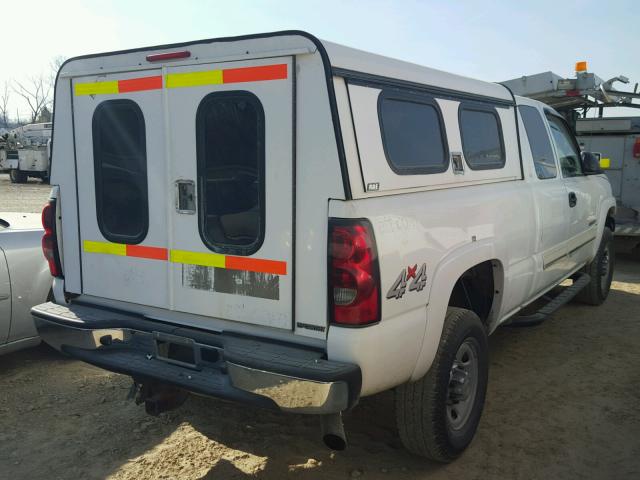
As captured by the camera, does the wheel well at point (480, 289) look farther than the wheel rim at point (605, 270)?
No

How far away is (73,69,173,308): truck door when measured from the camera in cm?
301

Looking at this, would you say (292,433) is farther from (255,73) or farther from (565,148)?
(565,148)

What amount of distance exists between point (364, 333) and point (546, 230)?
8.08ft

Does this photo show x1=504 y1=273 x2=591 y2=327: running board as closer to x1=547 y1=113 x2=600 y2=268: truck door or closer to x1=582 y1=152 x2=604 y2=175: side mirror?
x1=547 y1=113 x2=600 y2=268: truck door

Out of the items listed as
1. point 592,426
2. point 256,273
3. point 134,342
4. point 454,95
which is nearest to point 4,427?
point 134,342

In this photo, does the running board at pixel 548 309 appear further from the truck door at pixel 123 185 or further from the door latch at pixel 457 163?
the truck door at pixel 123 185

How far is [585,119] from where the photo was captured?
9.15 metres

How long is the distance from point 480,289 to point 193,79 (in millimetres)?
2213

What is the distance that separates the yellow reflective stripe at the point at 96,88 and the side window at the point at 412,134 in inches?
58.0

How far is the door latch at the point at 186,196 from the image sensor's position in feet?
9.51

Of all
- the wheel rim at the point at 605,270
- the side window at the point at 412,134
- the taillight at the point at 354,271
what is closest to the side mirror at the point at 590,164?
the wheel rim at the point at 605,270

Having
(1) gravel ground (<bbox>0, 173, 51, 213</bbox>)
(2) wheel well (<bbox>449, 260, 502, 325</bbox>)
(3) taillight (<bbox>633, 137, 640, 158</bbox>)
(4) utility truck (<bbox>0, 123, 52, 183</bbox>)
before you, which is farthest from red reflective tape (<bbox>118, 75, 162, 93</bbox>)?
(4) utility truck (<bbox>0, 123, 52, 183</bbox>)

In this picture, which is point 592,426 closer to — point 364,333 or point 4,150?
point 364,333

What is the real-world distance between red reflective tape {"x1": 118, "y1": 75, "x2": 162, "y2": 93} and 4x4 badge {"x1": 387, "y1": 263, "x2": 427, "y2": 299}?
1.57 m
